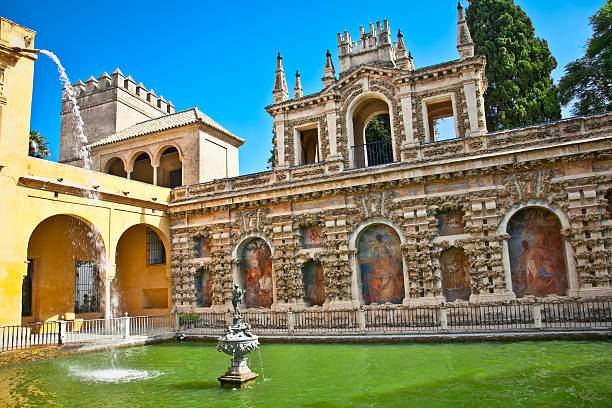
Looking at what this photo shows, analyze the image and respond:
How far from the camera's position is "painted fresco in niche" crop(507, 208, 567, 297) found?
17.9 metres

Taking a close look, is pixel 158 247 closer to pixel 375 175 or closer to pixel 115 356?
pixel 115 356

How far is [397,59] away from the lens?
2447cm

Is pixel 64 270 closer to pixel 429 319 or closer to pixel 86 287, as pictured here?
pixel 86 287

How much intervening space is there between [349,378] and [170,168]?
23753 millimetres

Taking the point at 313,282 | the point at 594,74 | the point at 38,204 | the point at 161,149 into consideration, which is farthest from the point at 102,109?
the point at 594,74

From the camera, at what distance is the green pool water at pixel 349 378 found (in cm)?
917

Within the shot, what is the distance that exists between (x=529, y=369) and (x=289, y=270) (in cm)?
1285

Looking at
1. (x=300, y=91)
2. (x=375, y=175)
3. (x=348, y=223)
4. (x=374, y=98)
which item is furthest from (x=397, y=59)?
(x=348, y=223)

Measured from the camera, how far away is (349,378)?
1114 centimetres

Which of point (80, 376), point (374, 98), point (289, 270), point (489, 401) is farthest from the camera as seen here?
point (374, 98)

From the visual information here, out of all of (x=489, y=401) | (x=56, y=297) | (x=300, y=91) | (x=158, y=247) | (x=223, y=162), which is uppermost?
(x=300, y=91)

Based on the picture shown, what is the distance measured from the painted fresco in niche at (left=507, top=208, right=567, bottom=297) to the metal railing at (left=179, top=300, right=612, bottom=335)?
2.98 ft

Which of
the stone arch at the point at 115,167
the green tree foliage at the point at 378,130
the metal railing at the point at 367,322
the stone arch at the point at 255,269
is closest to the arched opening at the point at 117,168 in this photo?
the stone arch at the point at 115,167

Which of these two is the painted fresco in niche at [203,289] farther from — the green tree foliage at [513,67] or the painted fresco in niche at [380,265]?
the green tree foliage at [513,67]
